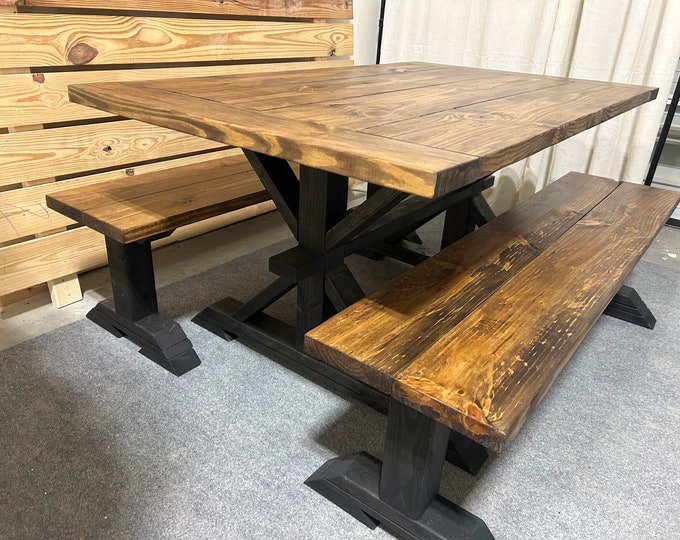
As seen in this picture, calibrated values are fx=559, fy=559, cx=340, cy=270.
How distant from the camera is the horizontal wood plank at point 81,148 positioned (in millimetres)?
1646

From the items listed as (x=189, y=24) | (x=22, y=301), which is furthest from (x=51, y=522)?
(x=189, y=24)

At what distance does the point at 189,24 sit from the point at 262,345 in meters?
1.20

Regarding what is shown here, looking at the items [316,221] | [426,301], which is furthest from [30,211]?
[426,301]

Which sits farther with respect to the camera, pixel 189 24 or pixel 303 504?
pixel 189 24

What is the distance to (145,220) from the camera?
1.39m

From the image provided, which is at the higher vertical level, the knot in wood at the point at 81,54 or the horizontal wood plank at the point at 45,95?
the knot in wood at the point at 81,54

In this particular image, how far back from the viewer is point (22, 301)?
1881 mm

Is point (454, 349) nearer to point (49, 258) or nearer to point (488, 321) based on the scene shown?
point (488, 321)

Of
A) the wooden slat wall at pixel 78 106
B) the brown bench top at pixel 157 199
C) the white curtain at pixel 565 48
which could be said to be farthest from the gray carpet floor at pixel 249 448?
the white curtain at pixel 565 48

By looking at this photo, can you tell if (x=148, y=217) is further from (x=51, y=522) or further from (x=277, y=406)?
(x=51, y=522)

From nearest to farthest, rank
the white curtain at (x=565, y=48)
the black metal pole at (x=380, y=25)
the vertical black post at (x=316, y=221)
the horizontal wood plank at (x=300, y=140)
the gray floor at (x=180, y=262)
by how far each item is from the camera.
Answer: the horizontal wood plank at (x=300, y=140) < the vertical black post at (x=316, y=221) < the gray floor at (x=180, y=262) < the white curtain at (x=565, y=48) < the black metal pole at (x=380, y=25)

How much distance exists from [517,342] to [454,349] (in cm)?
12

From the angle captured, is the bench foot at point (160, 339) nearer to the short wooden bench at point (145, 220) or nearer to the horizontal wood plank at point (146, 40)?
the short wooden bench at point (145, 220)

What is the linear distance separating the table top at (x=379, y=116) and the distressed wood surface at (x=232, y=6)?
49 cm
